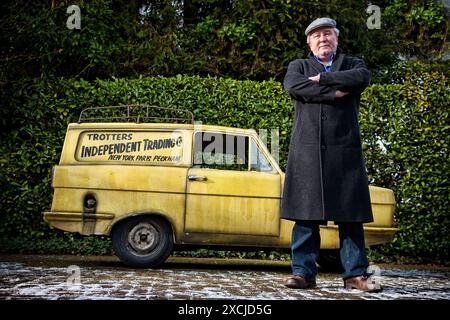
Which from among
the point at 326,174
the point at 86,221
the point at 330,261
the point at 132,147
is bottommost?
the point at 330,261

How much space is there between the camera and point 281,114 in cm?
952

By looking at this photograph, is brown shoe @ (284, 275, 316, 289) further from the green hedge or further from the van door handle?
the green hedge

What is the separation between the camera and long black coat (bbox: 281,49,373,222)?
16.2 ft

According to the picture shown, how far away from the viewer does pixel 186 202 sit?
24.1ft

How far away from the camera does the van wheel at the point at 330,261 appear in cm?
782

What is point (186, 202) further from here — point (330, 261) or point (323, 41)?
point (323, 41)

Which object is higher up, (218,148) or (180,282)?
(218,148)

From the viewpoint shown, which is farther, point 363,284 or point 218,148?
point 218,148

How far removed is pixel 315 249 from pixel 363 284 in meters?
0.47

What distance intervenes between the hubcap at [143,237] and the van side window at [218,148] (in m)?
1.03

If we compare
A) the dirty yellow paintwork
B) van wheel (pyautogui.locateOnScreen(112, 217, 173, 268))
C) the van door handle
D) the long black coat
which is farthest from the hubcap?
the long black coat

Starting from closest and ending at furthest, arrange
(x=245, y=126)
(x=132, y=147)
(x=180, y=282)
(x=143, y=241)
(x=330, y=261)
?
(x=180, y=282)
(x=143, y=241)
(x=132, y=147)
(x=330, y=261)
(x=245, y=126)

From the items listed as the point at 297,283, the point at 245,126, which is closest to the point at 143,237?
the point at 297,283

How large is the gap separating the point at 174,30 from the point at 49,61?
2.66 m
